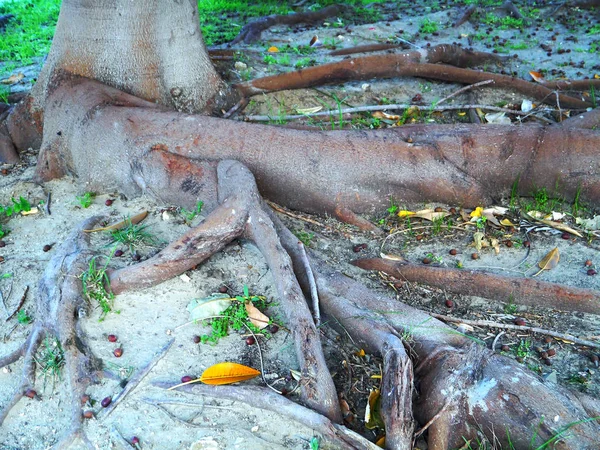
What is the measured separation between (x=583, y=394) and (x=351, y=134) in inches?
80.1

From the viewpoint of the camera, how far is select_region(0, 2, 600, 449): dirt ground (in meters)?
2.41

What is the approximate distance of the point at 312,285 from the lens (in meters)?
2.97

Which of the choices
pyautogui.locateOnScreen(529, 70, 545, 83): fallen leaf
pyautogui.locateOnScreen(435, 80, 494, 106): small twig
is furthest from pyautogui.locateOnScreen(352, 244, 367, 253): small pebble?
pyautogui.locateOnScreen(529, 70, 545, 83): fallen leaf

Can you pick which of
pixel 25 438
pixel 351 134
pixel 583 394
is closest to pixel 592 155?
pixel 351 134

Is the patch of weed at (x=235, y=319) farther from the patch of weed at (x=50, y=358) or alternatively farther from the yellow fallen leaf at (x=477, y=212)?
the yellow fallen leaf at (x=477, y=212)

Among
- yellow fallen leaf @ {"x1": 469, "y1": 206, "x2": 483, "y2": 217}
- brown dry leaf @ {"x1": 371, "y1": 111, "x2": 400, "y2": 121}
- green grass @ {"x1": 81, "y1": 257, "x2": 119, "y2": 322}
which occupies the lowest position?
yellow fallen leaf @ {"x1": 469, "y1": 206, "x2": 483, "y2": 217}

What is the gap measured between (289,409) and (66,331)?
1139mm

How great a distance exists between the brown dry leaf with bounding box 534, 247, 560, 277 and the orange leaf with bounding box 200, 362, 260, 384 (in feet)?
5.91

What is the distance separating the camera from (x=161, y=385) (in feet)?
8.26

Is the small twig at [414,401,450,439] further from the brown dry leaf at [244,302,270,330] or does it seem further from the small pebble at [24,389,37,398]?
the small pebble at [24,389,37,398]

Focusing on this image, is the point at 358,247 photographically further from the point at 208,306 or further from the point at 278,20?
the point at 278,20

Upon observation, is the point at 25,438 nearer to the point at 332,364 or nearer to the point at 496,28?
the point at 332,364

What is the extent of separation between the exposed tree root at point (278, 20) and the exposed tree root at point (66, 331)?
4384 millimetres

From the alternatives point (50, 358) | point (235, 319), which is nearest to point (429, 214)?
point (235, 319)
